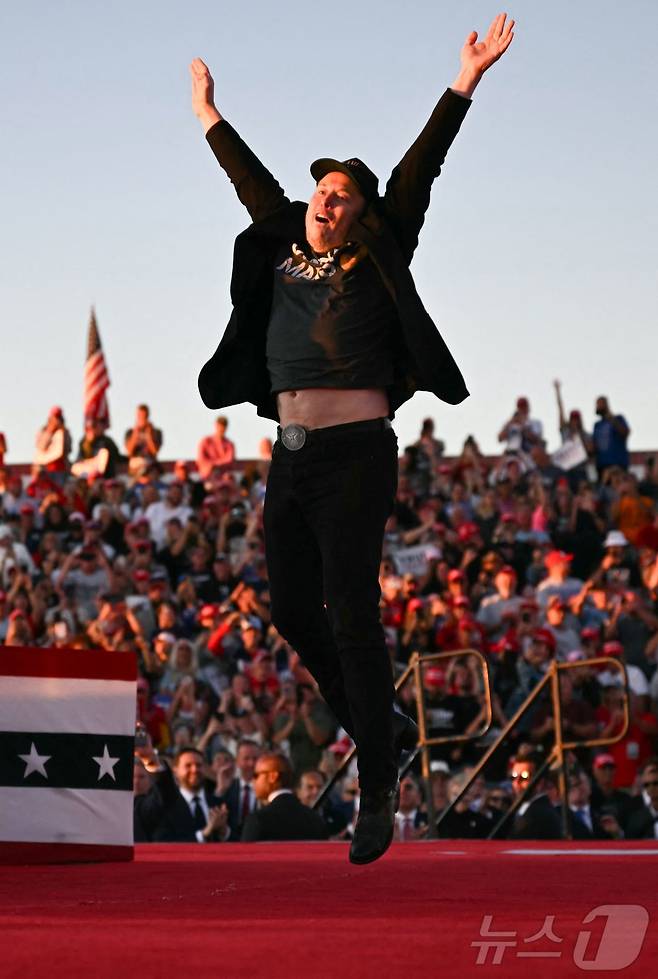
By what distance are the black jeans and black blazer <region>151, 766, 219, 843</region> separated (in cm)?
610

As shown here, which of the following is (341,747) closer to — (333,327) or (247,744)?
(247,744)

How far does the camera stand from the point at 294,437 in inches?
205

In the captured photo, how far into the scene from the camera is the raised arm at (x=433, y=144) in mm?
5215

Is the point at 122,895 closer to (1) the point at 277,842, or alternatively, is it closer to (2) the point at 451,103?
(2) the point at 451,103

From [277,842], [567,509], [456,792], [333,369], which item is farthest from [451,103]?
[567,509]

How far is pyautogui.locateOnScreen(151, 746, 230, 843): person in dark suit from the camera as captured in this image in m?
11.3

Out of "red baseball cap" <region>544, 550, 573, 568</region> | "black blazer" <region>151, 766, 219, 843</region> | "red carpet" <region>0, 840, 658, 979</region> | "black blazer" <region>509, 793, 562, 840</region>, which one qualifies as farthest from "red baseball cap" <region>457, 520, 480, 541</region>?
"red carpet" <region>0, 840, 658, 979</region>

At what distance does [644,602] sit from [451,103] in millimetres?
10338

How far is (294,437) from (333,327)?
330 mm

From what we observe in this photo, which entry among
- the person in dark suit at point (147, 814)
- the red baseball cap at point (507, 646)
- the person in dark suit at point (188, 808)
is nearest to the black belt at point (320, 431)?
the person in dark suit at point (188, 808)

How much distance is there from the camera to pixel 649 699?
13758mm

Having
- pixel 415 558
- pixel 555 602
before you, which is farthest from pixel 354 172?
pixel 415 558

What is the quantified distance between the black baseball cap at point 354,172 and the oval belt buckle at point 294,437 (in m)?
0.71

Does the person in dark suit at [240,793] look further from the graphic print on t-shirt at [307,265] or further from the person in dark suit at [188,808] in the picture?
the graphic print on t-shirt at [307,265]
